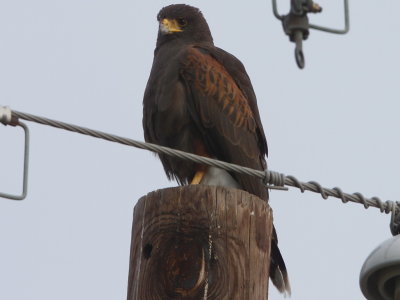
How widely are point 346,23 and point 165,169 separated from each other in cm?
391

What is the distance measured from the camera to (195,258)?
480 cm

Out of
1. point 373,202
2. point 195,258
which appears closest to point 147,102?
point 373,202

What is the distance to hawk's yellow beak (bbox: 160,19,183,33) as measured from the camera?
852 centimetres

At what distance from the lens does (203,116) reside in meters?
7.60

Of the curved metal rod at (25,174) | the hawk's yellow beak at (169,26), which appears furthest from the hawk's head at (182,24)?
the curved metal rod at (25,174)

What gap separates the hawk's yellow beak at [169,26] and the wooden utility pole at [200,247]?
372 centimetres

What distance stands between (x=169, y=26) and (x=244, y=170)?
3.47 m

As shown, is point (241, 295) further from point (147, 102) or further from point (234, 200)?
point (147, 102)

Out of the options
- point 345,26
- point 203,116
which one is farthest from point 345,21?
point 203,116

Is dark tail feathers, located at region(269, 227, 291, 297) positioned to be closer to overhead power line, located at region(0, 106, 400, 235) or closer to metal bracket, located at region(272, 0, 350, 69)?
overhead power line, located at region(0, 106, 400, 235)

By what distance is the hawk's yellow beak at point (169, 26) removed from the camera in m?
8.52

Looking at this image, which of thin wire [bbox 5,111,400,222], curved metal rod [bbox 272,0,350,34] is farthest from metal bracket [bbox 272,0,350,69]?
thin wire [bbox 5,111,400,222]

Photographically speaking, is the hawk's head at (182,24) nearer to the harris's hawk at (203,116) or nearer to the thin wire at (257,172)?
the harris's hawk at (203,116)

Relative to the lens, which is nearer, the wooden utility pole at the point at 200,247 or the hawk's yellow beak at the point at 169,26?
the wooden utility pole at the point at 200,247
